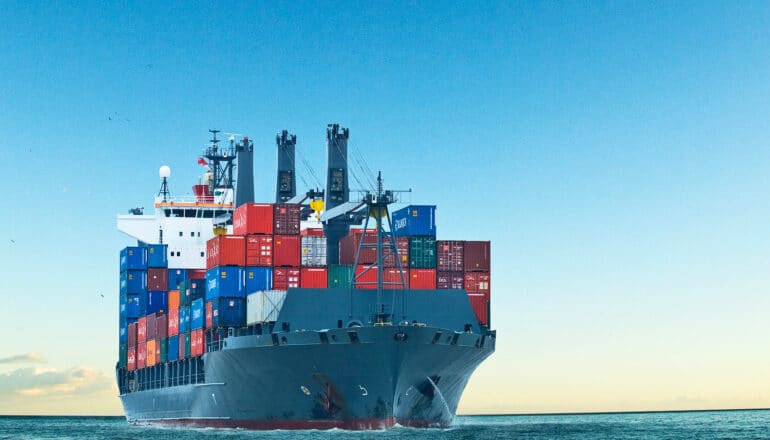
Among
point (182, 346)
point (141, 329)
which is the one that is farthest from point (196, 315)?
point (141, 329)

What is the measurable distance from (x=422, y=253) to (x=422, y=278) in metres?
1.33

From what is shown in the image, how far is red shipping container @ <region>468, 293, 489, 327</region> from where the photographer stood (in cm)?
5981

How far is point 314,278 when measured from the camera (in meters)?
58.4

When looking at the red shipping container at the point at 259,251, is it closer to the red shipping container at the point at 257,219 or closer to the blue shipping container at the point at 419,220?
the red shipping container at the point at 257,219

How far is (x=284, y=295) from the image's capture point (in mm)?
55094

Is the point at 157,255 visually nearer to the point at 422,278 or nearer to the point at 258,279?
the point at 258,279

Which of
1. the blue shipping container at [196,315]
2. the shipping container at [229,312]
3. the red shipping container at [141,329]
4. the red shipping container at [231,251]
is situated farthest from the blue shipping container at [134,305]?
the shipping container at [229,312]

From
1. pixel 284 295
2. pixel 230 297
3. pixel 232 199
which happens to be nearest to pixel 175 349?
pixel 230 297

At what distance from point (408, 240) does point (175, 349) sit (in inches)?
656

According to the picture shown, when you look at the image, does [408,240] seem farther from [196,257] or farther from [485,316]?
[196,257]

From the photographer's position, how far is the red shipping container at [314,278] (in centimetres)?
5825

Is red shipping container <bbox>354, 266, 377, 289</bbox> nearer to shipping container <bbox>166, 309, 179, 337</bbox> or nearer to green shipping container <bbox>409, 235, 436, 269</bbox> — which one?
green shipping container <bbox>409, 235, 436, 269</bbox>

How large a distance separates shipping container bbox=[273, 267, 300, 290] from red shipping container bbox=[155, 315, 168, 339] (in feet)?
44.9

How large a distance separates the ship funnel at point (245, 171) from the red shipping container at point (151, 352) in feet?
50.5
